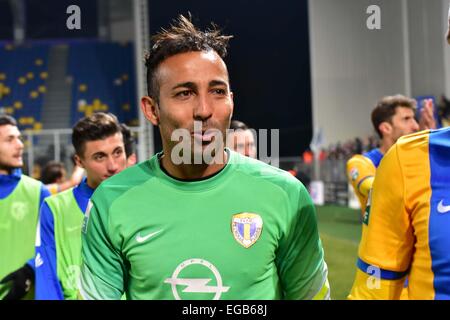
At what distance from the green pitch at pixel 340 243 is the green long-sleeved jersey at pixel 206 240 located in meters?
4.50

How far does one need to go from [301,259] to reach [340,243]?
897 centimetres

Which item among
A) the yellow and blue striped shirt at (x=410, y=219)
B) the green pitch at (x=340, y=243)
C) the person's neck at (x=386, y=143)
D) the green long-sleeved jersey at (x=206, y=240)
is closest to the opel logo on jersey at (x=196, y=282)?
the green long-sleeved jersey at (x=206, y=240)

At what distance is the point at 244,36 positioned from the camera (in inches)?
96.0

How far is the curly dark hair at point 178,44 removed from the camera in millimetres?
1683

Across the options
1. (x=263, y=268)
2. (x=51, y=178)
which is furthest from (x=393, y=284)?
(x=51, y=178)

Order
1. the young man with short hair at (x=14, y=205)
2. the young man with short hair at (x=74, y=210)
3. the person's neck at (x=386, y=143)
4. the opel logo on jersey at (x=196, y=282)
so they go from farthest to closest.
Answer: the person's neck at (x=386, y=143), the young man with short hair at (x=14, y=205), the young man with short hair at (x=74, y=210), the opel logo on jersey at (x=196, y=282)

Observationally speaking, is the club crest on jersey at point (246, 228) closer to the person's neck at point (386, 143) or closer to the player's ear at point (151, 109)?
the player's ear at point (151, 109)

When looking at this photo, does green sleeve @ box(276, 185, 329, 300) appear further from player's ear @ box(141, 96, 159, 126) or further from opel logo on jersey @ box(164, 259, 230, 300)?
player's ear @ box(141, 96, 159, 126)

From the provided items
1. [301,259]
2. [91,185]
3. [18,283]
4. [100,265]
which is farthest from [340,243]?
[100,265]

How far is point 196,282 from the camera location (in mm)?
1593

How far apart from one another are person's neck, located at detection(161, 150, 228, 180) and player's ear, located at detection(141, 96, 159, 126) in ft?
0.34

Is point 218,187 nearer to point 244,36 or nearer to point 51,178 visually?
point 244,36

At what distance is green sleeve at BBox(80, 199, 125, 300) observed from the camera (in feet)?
5.43

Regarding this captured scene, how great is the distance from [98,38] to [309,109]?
30.4 ft
